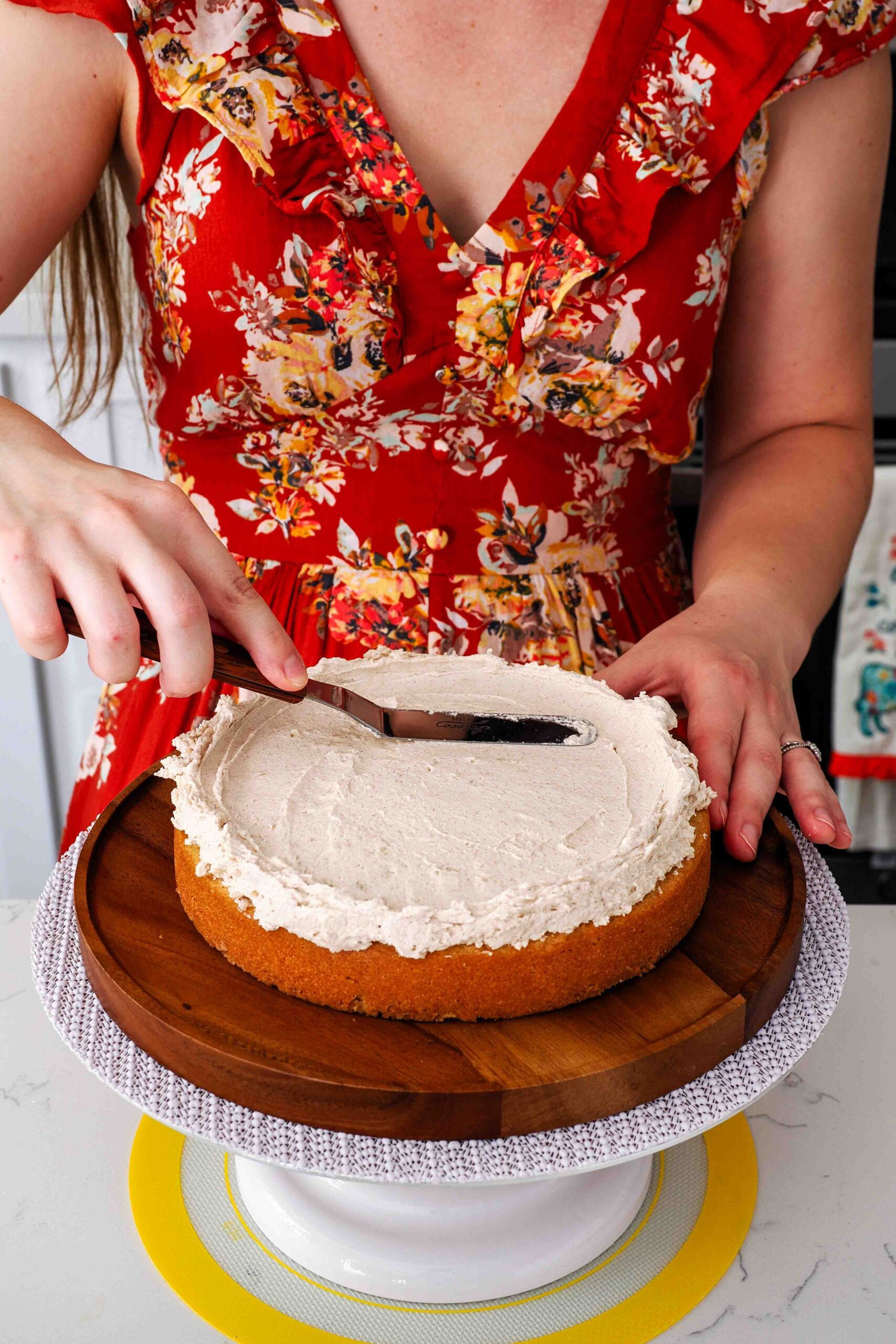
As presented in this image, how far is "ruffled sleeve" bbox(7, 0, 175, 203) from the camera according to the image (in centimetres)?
91

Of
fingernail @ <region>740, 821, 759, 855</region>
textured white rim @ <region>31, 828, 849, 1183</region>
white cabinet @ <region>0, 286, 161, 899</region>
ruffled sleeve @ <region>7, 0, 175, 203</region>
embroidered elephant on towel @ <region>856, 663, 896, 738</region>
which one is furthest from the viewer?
embroidered elephant on towel @ <region>856, 663, 896, 738</region>

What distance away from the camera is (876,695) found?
7.04 feet

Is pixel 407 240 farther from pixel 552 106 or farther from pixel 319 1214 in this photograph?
pixel 319 1214

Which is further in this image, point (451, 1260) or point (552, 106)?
point (552, 106)

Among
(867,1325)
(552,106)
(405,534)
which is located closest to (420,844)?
(867,1325)

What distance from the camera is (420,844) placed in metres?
0.68

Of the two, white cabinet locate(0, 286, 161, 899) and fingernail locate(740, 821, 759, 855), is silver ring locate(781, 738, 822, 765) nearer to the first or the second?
fingernail locate(740, 821, 759, 855)

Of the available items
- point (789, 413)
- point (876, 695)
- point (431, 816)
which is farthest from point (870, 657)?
point (431, 816)

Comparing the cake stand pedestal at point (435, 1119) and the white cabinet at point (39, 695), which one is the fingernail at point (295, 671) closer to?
the cake stand pedestal at point (435, 1119)

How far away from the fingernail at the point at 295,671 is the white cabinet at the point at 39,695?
1285 mm

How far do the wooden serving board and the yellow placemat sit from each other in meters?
0.17

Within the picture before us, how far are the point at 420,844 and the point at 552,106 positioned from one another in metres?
0.76

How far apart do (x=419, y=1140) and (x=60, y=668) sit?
169cm

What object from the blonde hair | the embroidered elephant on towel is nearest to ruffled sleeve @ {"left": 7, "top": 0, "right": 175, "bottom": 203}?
the blonde hair
